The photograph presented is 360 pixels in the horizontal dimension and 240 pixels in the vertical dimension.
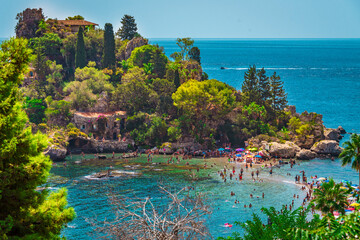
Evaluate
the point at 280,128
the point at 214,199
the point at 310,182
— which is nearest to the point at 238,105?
the point at 280,128

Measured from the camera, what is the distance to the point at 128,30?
124562 mm

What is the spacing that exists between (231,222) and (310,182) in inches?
813

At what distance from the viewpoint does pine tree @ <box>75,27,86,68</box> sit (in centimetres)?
10688

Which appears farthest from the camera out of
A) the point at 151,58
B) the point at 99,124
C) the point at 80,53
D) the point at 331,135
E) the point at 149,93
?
the point at 151,58

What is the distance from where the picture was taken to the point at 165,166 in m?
79.2

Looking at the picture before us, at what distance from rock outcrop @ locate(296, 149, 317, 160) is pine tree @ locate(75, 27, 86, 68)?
176 ft

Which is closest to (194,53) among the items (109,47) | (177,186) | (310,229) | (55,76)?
(109,47)

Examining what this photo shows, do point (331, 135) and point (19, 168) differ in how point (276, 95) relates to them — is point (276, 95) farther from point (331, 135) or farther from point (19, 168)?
point (19, 168)

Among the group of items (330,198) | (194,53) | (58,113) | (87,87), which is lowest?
(58,113)

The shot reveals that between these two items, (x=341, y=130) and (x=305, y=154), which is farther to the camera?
(x=341, y=130)

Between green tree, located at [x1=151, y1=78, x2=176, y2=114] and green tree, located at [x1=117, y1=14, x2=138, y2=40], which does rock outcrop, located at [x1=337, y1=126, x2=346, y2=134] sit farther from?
green tree, located at [x1=117, y1=14, x2=138, y2=40]

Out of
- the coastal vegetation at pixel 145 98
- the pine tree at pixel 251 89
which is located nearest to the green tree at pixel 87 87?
the coastal vegetation at pixel 145 98

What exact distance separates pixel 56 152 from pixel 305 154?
44777 millimetres

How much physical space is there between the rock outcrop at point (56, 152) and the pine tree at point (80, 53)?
1155 inches
